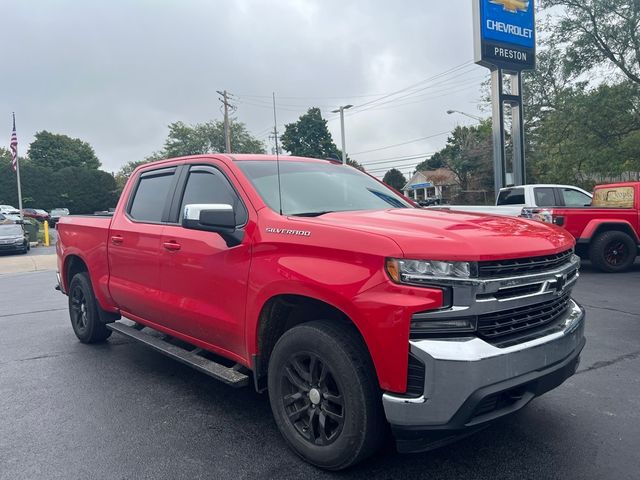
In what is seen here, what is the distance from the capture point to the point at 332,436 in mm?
2836

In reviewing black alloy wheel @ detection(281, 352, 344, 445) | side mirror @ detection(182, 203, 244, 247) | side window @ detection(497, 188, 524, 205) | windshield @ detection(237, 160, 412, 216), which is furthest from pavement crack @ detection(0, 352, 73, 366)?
side window @ detection(497, 188, 524, 205)

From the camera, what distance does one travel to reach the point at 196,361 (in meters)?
3.73

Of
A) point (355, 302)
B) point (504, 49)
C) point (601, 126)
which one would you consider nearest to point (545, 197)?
point (504, 49)

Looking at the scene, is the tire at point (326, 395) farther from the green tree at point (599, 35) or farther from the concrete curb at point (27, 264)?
the green tree at point (599, 35)

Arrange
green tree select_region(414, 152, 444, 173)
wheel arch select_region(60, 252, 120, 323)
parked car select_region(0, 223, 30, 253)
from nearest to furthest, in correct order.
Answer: wheel arch select_region(60, 252, 120, 323), parked car select_region(0, 223, 30, 253), green tree select_region(414, 152, 444, 173)

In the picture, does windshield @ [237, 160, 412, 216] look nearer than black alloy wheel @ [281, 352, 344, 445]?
No

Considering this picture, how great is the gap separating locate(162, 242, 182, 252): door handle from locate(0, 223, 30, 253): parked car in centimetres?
1957

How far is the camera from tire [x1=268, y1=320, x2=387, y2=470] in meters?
2.64

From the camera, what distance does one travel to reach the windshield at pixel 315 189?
3533 millimetres

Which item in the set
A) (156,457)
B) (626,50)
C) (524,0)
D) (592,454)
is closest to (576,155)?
(626,50)

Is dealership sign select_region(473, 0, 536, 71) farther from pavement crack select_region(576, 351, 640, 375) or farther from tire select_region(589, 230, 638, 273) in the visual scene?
pavement crack select_region(576, 351, 640, 375)

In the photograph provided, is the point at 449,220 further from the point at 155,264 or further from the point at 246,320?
the point at 155,264

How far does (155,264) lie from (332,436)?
211 centimetres

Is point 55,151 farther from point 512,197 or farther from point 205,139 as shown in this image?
point 512,197
